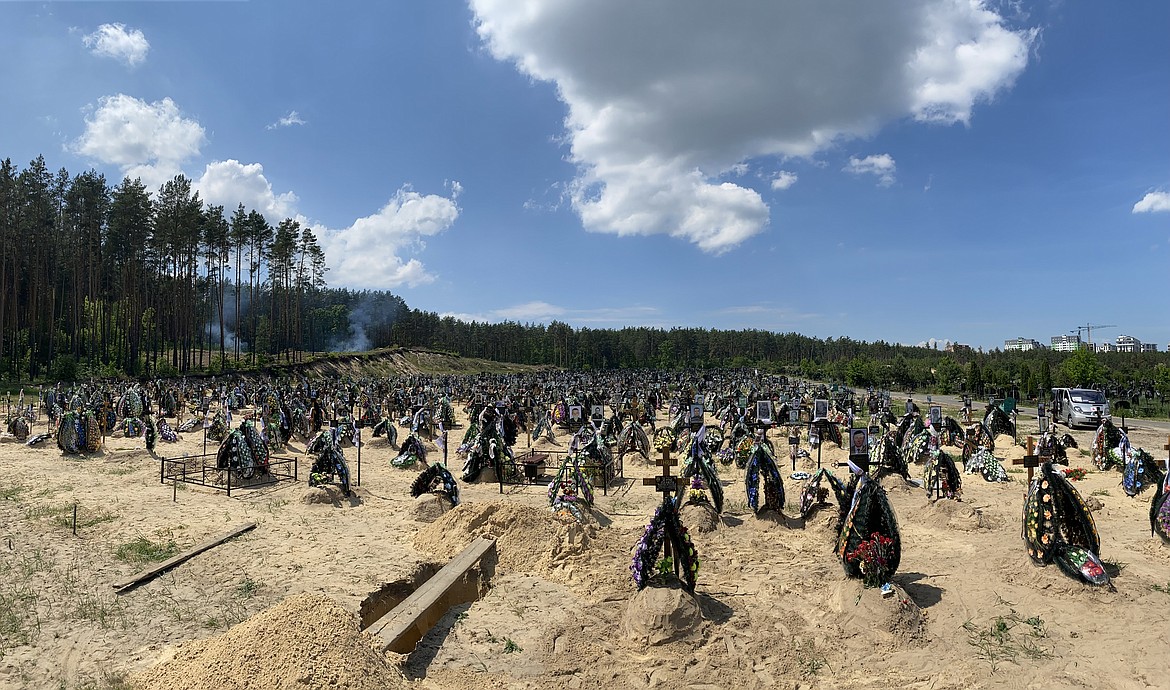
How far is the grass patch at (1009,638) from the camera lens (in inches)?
291

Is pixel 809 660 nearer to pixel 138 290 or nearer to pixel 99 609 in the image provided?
pixel 99 609

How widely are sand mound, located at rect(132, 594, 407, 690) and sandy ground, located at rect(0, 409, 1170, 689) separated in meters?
0.70

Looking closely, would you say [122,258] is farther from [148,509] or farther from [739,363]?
[739,363]

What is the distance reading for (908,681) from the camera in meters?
7.07

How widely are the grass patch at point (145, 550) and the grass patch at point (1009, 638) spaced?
1231 cm

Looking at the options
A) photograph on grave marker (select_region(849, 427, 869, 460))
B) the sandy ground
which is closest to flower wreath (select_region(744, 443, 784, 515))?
the sandy ground

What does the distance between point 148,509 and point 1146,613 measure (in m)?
18.1

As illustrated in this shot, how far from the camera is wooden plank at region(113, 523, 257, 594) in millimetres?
9188

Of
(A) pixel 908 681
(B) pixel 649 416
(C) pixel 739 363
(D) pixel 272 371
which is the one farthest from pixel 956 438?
(C) pixel 739 363

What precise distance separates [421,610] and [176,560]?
4932mm

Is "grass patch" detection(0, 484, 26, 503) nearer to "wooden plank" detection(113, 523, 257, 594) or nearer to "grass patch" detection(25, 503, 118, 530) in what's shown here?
"grass patch" detection(25, 503, 118, 530)

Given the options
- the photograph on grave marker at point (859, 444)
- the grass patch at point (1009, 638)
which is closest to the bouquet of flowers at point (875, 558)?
the grass patch at point (1009, 638)

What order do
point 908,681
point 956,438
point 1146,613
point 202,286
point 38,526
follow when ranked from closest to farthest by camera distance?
1. point 908,681
2. point 1146,613
3. point 38,526
4. point 956,438
5. point 202,286

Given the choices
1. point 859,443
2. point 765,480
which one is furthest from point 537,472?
point 859,443
